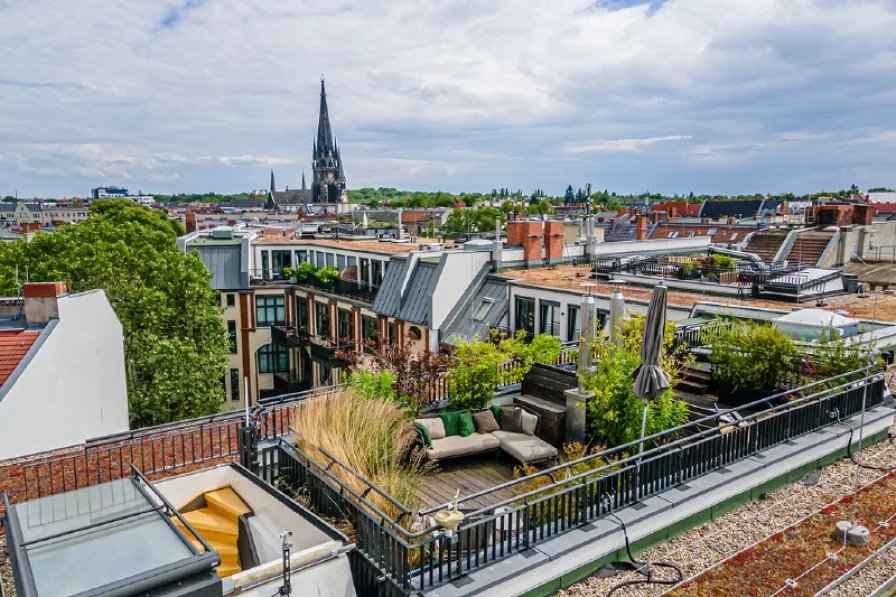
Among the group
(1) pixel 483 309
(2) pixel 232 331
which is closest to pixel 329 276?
(2) pixel 232 331

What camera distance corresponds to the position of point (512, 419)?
33.6 feet

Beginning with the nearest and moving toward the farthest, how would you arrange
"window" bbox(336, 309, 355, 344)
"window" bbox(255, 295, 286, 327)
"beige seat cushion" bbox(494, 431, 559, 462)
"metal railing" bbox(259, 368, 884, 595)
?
"metal railing" bbox(259, 368, 884, 595) → "beige seat cushion" bbox(494, 431, 559, 462) → "window" bbox(336, 309, 355, 344) → "window" bbox(255, 295, 286, 327)

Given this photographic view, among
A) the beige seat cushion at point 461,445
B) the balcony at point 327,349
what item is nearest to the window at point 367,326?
the balcony at point 327,349

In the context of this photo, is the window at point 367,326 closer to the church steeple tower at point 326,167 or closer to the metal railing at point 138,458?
the metal railing at point 138,458

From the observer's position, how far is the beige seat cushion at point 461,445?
927 cm

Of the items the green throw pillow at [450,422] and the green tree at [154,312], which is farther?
the green tree at [154,312]

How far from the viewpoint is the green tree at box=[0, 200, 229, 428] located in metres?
19.3

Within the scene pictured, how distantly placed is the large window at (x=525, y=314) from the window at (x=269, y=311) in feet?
58.1

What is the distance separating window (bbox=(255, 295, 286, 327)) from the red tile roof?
21019 mm

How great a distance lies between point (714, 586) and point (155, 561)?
5427mm

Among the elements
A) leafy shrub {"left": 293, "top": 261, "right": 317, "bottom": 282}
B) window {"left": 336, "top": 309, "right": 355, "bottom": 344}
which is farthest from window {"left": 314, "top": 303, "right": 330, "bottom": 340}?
leafy shrub {"left": 293, "top": 261, "right": 317, "bottom": 282}

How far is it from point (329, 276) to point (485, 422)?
20906 mm

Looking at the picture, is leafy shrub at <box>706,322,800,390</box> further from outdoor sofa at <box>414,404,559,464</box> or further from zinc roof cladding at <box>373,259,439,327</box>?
zinc roof cladding at <box>373,259,439,327</box>

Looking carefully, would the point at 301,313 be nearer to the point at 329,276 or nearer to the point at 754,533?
the point at 329,276
